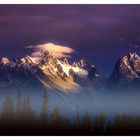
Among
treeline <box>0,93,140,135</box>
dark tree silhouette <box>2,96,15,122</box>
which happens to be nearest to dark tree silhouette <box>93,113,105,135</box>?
treeline <box>0,93,140,135</box>

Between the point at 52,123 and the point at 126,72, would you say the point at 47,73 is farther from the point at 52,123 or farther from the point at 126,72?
the point at 126,72

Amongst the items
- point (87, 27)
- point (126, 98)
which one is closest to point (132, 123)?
point (126, 98)

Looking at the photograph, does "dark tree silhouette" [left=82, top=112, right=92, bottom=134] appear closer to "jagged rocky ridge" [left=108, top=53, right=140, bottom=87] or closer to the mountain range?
the mountain range

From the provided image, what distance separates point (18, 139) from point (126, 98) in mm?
1061

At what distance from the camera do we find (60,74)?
24.3ft

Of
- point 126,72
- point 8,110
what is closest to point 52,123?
point 8,110

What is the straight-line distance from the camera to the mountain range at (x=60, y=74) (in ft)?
24.1

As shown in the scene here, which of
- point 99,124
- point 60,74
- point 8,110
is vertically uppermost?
point 60,74

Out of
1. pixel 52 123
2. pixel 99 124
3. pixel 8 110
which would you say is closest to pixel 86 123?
pixel 99 124

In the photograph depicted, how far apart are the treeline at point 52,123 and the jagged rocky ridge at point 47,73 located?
14 centimetres

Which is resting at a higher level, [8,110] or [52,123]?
[8,110]

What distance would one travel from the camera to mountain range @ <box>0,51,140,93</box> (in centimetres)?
736

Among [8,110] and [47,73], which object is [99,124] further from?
[8,110]

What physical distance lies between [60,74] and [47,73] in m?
0.12
